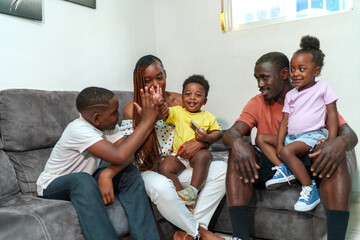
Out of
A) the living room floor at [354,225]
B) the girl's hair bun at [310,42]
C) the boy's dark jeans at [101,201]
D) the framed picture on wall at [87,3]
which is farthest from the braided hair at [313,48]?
the framed picture on wall at [87,3]

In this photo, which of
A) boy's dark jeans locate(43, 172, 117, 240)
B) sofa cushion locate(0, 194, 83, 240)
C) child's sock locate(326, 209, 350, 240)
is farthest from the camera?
child's sock locate(326, 209, 350, 240)

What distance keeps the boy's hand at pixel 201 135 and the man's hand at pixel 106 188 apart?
60 centimetres

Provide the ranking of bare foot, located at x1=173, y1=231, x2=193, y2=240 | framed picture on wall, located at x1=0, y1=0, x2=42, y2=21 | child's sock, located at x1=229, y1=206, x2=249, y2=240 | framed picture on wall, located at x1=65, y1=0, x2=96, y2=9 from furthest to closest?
framed picture on wall, located at x1=65, y1=0, x2=96, y2=9
framed picture on wall, located at x1=0, y1=0, x2=42, y2=21
bare foot, located at x1=173, y1=231, x2=193, y2=240
child's sock, located at x1=229, y1=206, x2=249, y2=240

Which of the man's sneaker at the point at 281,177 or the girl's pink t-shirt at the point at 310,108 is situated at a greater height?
the girl's pink t-shirt at the point at 310,108

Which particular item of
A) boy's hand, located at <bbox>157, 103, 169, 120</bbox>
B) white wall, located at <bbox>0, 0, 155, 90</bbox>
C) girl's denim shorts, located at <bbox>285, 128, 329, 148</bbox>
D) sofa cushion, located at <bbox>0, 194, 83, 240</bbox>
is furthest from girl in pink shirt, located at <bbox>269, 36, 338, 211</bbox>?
white wall, located at <bbox>0, 0, 155, 90</bbox>

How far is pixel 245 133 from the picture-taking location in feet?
6.18

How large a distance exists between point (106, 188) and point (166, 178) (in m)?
0.34

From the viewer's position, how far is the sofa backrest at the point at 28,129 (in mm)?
1678

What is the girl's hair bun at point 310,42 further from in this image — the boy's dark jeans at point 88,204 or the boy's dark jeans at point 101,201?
the boy's dark jeans at point 88,204

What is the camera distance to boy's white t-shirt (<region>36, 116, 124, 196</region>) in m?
1.42

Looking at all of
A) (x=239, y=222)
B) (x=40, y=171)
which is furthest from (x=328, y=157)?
(x=40, y=171)

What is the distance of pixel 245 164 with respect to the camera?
1.58 metres

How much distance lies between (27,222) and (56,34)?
1518mm

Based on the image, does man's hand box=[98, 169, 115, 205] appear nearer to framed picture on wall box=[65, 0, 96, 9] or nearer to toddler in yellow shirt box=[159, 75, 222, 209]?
toddler in yellow shirt box=[159, 75, 222, 209]
